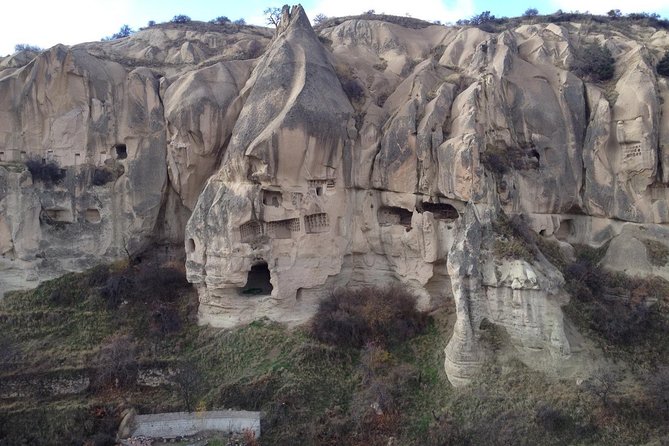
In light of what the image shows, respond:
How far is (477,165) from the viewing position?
15891mm

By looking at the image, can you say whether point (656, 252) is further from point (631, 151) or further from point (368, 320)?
point (368, 320)

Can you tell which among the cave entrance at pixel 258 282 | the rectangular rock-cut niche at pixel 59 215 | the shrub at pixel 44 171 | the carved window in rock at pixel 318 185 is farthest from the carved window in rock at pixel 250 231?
the shrub at pixel 44 171

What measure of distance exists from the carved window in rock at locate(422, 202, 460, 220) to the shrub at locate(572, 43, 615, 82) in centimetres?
694

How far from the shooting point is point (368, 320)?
656 inches

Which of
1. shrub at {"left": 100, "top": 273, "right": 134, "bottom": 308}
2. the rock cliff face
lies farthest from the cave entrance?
shrub at {"left": 100, "top": 273, "right": 134, "bottom": 308}

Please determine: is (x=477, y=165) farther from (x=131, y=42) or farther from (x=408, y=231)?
(x=131, y=42)

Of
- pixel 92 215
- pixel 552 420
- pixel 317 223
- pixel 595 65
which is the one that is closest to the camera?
pixel 552 420

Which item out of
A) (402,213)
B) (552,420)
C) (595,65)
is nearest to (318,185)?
(402,213)

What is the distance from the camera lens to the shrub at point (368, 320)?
16469 mm

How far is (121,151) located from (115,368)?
7.98 metres

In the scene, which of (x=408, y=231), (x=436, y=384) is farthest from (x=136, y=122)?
(x=436, y=384)

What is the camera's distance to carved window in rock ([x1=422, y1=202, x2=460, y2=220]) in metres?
17.8

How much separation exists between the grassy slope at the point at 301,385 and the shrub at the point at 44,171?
10.9 ft

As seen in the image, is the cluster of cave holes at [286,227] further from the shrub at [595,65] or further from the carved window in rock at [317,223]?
the shrub at [595,65]
